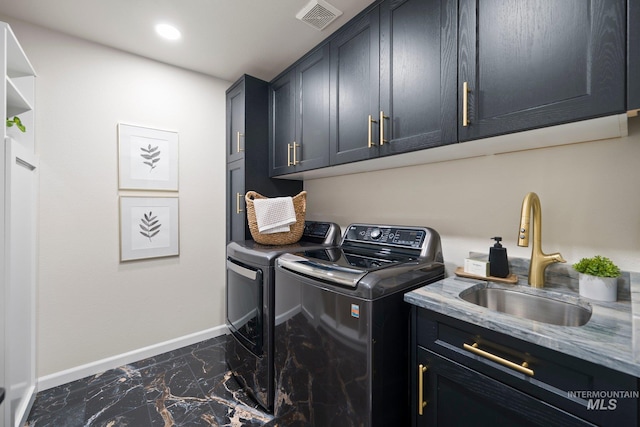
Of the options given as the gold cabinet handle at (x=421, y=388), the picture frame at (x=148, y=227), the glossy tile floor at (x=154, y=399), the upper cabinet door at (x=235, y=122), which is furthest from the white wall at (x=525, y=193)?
the picture frame at (x=148, y=227)

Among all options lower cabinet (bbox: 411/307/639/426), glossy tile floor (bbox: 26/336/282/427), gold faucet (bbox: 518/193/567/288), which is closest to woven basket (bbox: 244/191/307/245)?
glossy tile floor (bbox: 26/336/282/427)

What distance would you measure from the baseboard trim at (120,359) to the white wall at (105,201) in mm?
40

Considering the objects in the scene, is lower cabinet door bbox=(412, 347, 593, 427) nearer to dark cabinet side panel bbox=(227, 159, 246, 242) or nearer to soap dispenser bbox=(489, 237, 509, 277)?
soap dispenser bbox=(489, 237, 509, 277)

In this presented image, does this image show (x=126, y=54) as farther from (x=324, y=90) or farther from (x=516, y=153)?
(x=516, y=153)

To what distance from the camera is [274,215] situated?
197 centimetres

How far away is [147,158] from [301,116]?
130cm

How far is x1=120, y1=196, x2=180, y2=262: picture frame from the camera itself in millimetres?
2172

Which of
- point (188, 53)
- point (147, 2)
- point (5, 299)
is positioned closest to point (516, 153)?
point (147, 2)

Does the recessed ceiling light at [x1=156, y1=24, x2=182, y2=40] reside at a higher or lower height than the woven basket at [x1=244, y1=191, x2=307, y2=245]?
higher

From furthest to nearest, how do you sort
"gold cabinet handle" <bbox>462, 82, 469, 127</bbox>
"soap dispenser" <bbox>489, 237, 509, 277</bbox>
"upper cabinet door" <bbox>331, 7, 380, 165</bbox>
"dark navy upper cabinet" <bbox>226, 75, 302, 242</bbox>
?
"dark navy upper cabinet" <bbox>226, 75, 302, 242</bbox> → "upper cabinet door" <bbox>331, 7, 380, 165</bbox> → "soap dispenser" <bbox>489, 237, 509, 277</bbox> → "gold cabinet handle" <bbox>462, 82, 469, 127</bbox>

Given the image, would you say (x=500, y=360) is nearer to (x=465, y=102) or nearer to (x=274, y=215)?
(x=465, y=102)

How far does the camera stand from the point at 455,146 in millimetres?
1290

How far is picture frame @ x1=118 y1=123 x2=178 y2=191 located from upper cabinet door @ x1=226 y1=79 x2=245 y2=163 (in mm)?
451

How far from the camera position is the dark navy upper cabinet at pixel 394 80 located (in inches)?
48.1
